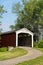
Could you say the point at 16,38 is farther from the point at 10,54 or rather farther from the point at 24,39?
the point at 10,54

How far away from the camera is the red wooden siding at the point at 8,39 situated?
3962cm

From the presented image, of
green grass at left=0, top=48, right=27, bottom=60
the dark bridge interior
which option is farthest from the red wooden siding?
green grass at left=0, top=48, right=27, bottom=60

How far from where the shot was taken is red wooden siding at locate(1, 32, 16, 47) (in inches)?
1560

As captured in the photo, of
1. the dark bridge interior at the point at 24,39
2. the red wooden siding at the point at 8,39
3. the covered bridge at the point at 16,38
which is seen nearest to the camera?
the covered bridge at the point at 16,38

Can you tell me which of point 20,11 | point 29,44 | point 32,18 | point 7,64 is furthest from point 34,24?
point 7,64

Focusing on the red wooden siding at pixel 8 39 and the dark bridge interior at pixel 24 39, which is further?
the dark bridge interior at pixel 24 39

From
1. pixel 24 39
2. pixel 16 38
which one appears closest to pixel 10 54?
pixel 16 38

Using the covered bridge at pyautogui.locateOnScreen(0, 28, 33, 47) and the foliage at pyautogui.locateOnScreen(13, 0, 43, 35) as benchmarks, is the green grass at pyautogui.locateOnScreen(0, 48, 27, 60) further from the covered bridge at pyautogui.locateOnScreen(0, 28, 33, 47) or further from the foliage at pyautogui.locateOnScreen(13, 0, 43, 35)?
the foliage at pyautogui.locateOnScreen(13, 0, 43, 35)

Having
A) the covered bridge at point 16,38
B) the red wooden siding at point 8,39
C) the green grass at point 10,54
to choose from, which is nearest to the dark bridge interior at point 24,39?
the covered bridge at point 16,38

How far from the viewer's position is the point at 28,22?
5200 centimetres

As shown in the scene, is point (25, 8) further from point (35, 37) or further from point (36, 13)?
point (35, 37)

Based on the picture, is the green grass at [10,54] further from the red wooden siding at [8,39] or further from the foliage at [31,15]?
the foliage at [31,15]

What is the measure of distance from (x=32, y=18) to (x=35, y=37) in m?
4.77

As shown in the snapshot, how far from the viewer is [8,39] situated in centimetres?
4159
